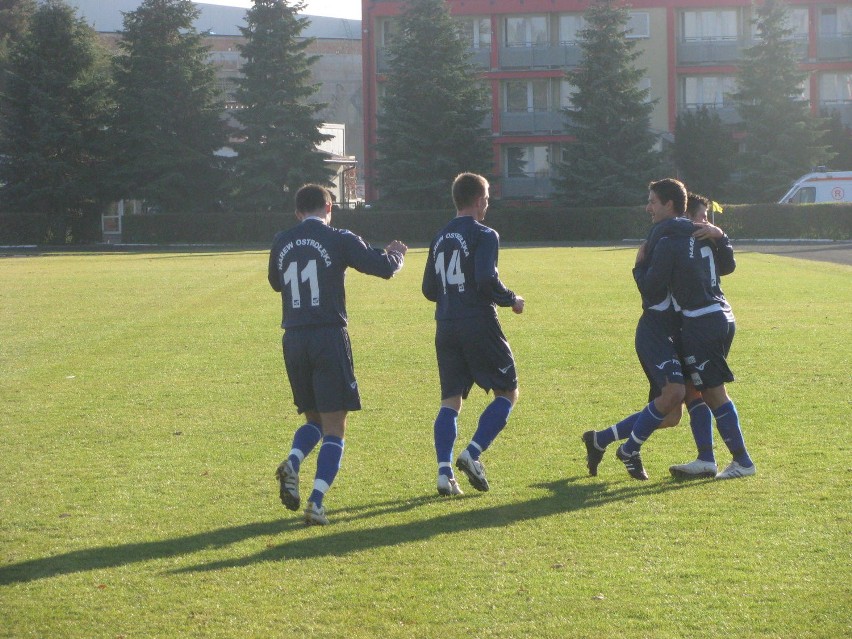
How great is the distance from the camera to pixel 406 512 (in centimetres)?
658

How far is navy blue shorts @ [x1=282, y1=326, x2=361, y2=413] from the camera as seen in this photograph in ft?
21.0

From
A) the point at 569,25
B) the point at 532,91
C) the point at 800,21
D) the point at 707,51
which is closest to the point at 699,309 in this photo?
the point at 532,91

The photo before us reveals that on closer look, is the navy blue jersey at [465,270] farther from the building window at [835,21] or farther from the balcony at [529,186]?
the building window at [835,21]

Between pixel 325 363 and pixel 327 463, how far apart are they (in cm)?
57

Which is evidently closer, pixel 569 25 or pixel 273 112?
pixel 273 112

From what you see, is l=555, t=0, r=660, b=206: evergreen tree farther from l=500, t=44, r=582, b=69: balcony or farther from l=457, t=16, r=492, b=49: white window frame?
l=457, t=16, r=492, b=49: white window frame

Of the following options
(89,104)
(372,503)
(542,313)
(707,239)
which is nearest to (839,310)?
(542,313)

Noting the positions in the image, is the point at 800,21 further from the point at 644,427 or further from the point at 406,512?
the point at 406,512

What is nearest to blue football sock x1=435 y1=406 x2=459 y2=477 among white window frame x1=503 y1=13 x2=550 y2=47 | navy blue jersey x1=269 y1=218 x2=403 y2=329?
navy blue jersey x1=269 y1=218 x2=403 y2=329

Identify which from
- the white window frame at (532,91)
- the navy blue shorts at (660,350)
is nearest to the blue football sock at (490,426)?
the navy blue shorts at (660,350)

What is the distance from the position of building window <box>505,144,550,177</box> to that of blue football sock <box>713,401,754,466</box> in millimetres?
59717

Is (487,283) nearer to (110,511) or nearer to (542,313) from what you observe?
(110,511)

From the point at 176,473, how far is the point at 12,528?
1.50 metres

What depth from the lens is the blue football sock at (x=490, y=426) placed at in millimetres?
6985
